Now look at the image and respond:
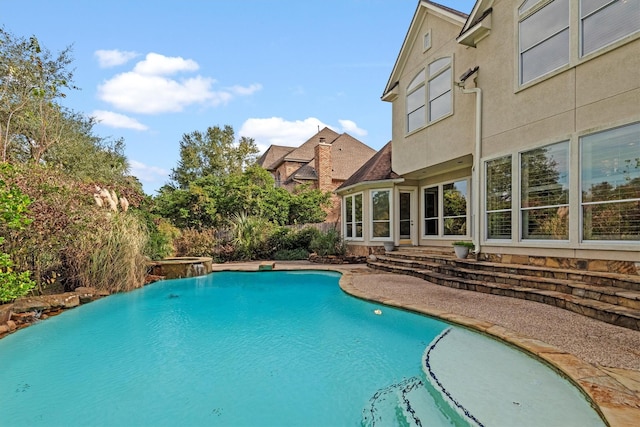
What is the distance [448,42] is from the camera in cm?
1026

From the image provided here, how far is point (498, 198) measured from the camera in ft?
26.7

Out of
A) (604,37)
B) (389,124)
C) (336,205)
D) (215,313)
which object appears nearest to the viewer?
(604,37)

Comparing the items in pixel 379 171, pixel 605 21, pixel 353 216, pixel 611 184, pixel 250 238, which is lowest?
pixel 250 238

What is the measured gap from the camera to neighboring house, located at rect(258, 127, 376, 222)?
82.9 feet

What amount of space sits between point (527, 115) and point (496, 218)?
7.86ft

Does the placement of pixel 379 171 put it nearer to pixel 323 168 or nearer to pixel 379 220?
pixel 379 220

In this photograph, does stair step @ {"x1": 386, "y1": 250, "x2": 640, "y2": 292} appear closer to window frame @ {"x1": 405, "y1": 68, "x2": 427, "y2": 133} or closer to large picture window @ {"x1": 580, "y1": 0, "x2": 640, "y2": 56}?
large picture window @ {"x1": 580, "y1": 0, "x2": 640, "y2": 56}

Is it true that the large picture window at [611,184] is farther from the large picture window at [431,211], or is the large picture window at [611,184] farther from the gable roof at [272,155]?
the gable roof at [272,155]

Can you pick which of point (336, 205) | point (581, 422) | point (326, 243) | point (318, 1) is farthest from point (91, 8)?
point (336, 205)

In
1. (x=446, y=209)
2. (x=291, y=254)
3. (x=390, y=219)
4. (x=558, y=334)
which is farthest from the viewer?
(x=291, y=254)

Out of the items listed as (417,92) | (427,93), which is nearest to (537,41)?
(427,93)

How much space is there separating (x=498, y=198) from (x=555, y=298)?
111 inches

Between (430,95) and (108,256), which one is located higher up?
(430,95)

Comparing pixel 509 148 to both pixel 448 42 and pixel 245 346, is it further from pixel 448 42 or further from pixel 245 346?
pixel 245 346
